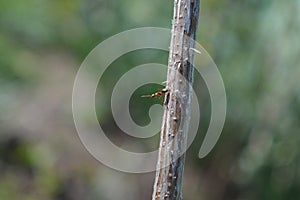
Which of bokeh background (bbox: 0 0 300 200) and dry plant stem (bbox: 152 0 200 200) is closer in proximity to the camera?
dry plant stem (bbox: 152 0 200 200)

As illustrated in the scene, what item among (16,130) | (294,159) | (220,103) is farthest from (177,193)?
(16,130)

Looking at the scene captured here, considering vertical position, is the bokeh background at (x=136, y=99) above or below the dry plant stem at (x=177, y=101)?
above

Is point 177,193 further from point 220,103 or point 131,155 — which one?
point 131,155

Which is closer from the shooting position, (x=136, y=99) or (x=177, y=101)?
(x=177, y=101)

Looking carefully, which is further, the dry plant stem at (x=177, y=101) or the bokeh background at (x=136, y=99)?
the bokeh background at (x=136, y=99)

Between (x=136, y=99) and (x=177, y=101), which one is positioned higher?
(x=136, y=99)
